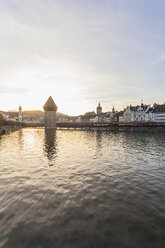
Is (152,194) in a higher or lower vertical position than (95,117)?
lower

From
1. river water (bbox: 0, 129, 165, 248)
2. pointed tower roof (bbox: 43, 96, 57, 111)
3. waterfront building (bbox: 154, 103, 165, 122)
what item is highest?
pointed tower roof (bbox: 43, 96, 57, 111)

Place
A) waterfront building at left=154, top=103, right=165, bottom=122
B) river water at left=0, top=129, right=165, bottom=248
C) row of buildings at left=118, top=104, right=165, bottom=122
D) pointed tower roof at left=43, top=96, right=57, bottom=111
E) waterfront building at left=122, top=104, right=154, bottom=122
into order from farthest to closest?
waterfront building at left=122, top=104, right=154, bottom=122, row of buildings at left=118, top=104, right=165, bottom=122, waterfront building at left=154, top=103, right=165, bottom=122, pointed tower roof at left=43, top=96, right=57, bottom=111, river water at left=0, top=129, right=165, bottom=248

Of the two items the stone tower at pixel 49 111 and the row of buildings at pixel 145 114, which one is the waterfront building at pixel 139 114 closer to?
the row of buildings at pixel 145 114

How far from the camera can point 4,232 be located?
4.75m

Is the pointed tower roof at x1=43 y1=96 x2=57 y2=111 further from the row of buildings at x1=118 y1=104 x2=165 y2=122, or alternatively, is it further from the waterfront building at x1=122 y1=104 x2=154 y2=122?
the row of buildings at x1=118 y1=104 x2=165 y2=122

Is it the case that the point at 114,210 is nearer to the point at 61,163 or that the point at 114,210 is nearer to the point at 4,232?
the point at 4,232

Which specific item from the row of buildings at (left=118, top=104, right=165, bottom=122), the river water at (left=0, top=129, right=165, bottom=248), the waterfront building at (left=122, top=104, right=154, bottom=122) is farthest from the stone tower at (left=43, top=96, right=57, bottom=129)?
the river water at (left=0, top=129, right=165, bottom=248)

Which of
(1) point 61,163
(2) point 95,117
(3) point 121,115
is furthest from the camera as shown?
(2) point 95,117

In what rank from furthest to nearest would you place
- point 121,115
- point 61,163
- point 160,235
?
point 121,115
point 61,163
point 160,235

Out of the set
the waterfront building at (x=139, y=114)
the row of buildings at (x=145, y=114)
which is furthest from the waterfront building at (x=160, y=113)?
the waterfront building at (x=139, y=114)

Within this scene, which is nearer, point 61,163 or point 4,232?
point 4,232

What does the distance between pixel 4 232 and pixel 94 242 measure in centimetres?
325

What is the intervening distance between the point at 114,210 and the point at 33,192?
4.64 m

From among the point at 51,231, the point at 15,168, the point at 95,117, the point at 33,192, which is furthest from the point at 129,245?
the point at 95,117
